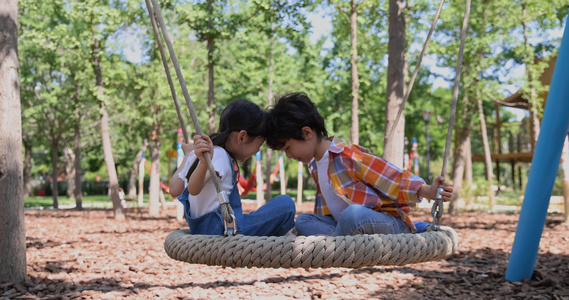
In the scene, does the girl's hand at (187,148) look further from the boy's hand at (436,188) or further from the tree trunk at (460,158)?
the tree trunk at (460,158)

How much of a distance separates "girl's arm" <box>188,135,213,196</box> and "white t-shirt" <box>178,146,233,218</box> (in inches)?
2.4

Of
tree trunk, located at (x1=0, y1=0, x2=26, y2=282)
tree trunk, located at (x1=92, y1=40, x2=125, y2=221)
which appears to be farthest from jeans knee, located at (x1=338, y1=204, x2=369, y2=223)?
tree trunk, located at (x1=92, y1=40, x2=125, y2=221)

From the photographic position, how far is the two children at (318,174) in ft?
Result: 9.02

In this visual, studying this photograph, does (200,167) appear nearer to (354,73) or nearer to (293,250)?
(293,250)

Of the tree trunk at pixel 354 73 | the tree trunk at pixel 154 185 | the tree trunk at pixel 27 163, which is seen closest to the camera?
the tree trunk at pixel 354 73

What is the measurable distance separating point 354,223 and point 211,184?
2.38ft

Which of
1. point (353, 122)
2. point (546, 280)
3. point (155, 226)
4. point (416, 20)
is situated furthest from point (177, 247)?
point (416, 20)

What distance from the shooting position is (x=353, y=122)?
373 inches

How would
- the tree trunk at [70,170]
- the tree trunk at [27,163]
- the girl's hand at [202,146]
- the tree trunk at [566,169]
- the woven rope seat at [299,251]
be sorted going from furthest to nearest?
the tree trunk at [70,170] < the tree trunk at [27,163] < the tree trunk at [566,169] < the girl's hand at [202,146] < the woven rope seat at [299,251]

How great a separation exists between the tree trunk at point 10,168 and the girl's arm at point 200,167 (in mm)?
2888

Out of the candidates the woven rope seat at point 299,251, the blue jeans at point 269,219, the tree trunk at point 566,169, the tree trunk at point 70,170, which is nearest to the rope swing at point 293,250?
the woven rope seat at point 299,251

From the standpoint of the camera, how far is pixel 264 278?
5512mm

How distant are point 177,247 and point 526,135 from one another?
2274 centimetres

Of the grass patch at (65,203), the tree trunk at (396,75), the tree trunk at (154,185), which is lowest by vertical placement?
the grass patch at (65,203)
